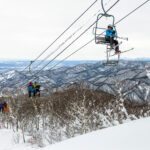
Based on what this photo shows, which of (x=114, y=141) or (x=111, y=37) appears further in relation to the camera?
(x=111, y=37)

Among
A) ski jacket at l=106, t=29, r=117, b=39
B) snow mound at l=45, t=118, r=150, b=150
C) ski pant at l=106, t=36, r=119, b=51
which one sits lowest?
snow mound at l=45, t=118, r=150, b=150

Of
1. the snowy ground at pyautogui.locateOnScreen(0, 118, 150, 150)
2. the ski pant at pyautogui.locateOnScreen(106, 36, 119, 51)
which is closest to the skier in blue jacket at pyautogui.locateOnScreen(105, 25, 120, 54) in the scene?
the ski pant at pyautogui.locateOnScreen(106, 36, 119, 51)

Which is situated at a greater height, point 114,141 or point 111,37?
point 111,37

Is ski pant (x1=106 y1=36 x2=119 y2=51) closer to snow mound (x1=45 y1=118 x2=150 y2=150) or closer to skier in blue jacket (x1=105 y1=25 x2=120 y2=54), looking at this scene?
skier in blue jacket (x1=105 y1=25 x2=120 y2=54)

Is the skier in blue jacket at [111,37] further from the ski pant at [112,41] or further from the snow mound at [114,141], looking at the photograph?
the snow mound at [114,141]

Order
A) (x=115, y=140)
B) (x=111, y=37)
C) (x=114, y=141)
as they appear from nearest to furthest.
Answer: (x=114, y=141) < (x=115, y=140) < (x=111, y=37)

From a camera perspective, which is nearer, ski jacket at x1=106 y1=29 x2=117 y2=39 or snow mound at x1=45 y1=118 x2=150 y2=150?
snow mound at x1=45 y1=118 x2=150 y2=150

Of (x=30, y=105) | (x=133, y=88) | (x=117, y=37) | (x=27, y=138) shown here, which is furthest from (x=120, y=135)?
(x=133, y=88)

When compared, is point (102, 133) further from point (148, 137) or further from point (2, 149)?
point (2, 149)

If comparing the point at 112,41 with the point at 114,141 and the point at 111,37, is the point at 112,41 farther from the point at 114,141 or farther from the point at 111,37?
the point at 114,141

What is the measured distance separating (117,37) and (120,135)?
209 inches

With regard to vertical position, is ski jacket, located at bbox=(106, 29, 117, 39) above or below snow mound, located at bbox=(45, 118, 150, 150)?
above

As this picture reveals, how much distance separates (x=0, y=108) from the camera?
3791cm

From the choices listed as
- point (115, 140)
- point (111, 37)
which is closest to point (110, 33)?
point (111, 37)
